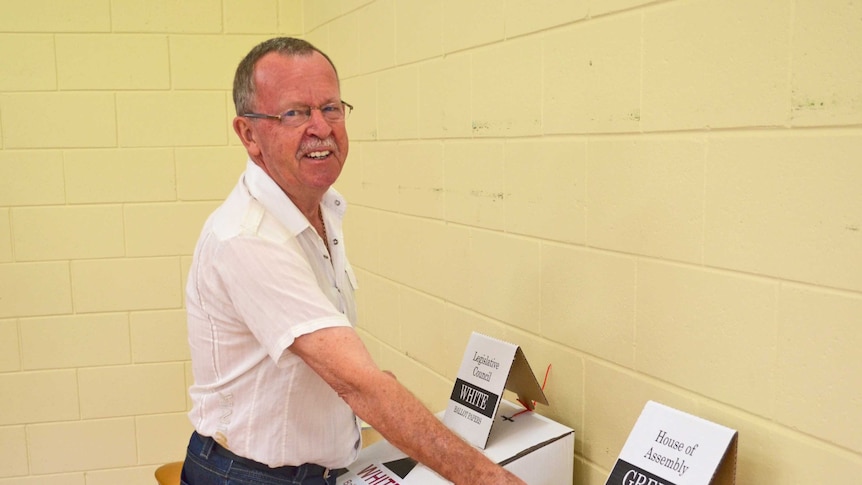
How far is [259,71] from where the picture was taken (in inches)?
61.1

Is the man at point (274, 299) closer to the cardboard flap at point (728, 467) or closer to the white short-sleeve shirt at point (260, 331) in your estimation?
the white short-sleeve shirt at point (260, 331)

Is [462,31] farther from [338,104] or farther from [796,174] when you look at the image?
[796,174]

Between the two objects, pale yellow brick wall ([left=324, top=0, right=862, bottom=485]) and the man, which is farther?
the man

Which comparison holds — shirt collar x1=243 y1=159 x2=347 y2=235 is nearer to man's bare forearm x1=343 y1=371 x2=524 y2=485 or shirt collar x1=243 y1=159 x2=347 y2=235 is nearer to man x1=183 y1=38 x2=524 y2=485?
man x1=183 y1=38 x2=524 y2=485

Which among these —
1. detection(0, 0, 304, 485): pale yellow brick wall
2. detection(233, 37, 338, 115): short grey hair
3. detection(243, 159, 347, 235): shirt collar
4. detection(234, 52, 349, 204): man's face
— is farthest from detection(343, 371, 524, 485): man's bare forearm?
detection(0, 0, 304, 485): pale yellow brick wall

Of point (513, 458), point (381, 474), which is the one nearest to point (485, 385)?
point (513, 458)

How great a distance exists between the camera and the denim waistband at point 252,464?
1.53 metres

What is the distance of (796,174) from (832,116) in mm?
103

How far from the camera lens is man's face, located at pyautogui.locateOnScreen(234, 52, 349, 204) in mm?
1538

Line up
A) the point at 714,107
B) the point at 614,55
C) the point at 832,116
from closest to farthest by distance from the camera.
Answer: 1. the point at 832,116
2. the point at 714,107
3. the point at 614,55

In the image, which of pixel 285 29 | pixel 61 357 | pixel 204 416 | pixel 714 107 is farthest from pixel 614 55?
pixel 61 357

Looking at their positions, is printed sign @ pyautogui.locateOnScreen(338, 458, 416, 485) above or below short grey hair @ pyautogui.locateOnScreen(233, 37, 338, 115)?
below

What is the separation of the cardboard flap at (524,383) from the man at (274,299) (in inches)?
14.5

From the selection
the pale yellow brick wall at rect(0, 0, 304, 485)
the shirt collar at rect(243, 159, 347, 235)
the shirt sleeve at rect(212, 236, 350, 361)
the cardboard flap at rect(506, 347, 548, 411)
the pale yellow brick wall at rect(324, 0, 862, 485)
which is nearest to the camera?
the pale yellow brick wall at rect(324, 0, 862, 485)
